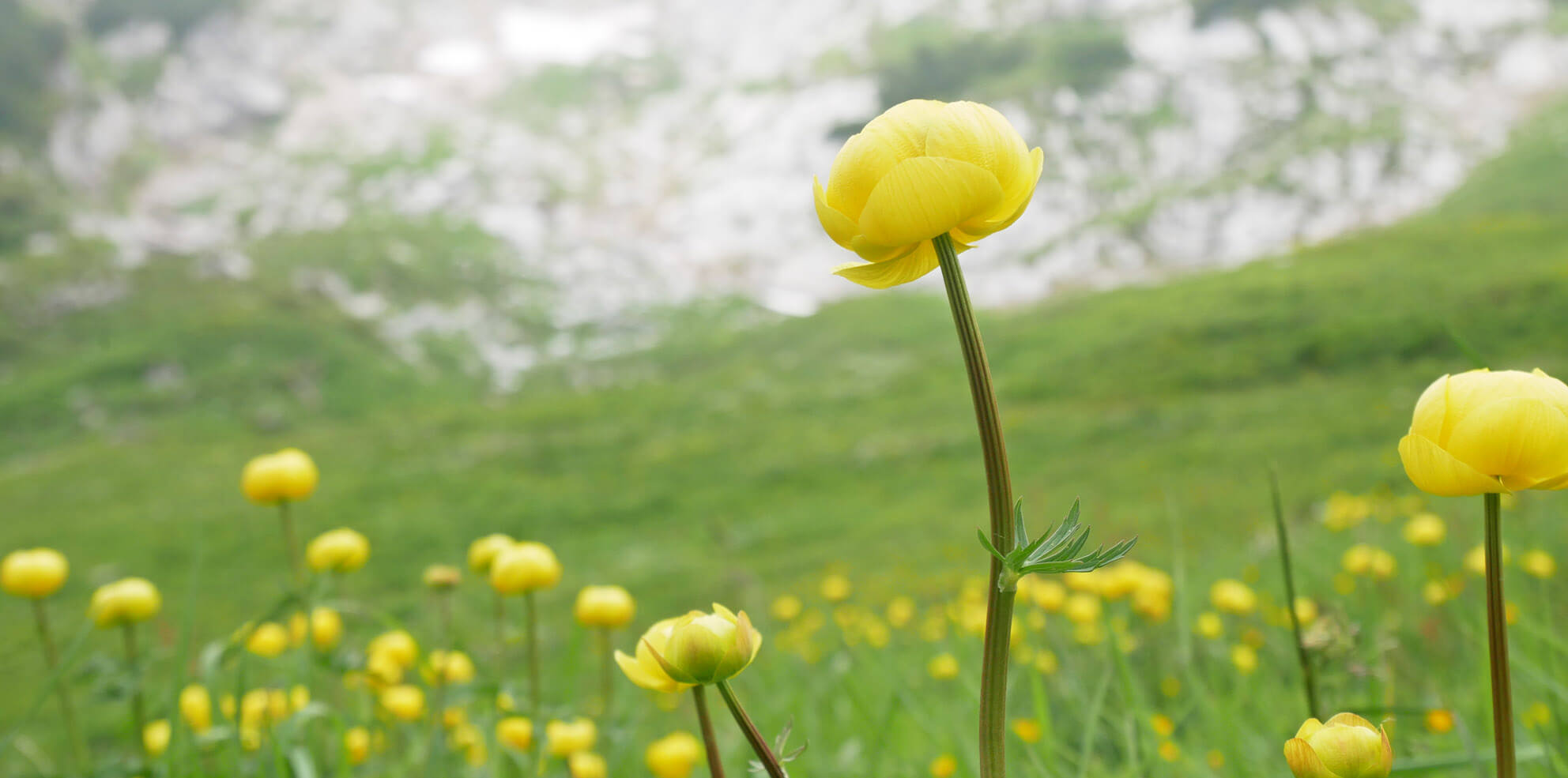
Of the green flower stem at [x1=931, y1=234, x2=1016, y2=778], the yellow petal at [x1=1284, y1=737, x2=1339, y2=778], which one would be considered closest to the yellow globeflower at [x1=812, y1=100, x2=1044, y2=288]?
the green flower stem at [x1=931, y1=234, x2=1016, y2=778]

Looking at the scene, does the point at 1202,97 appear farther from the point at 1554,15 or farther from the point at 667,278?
the point at 667,278

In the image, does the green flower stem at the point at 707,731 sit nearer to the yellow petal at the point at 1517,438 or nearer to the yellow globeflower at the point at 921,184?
the yellow globeflower at the point at 921,184

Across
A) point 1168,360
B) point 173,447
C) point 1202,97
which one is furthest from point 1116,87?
point 173,447

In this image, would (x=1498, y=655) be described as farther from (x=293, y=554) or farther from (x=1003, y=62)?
(x=1003, y=62)

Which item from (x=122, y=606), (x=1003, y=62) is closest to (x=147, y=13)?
(x=1003, y=62)

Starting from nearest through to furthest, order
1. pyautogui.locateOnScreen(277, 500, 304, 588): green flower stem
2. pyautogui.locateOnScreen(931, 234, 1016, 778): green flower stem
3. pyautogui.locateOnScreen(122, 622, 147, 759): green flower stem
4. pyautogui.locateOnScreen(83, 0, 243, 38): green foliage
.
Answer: pyautogui.locateOnScreen(931, 234, 1016, 778): green flower stem
pyautogui.locateOnScreen(277, 500, 304, 588): green flower stem
pyautogui.locateOnScreen(122, 622, 147, 759): green flower stem
pyautogui.locateOnScreen(83, 0, 243, 38): green foliage

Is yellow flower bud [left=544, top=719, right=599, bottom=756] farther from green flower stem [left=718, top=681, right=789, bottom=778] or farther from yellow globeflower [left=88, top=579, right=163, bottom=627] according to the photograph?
green flower stem [left=718, top=681, right=789, bottom=778]
